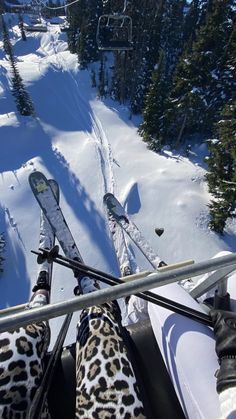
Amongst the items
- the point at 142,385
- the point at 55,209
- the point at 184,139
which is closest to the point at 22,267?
the point at 55,209

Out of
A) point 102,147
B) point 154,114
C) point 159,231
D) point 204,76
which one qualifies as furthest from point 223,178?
point 204,76

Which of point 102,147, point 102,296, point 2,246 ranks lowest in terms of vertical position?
point 2,246

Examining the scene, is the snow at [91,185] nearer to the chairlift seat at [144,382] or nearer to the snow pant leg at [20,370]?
the chairlift seat at [144,382]

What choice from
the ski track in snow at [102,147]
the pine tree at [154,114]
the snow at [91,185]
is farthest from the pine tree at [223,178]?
the pine tree at [154,114]

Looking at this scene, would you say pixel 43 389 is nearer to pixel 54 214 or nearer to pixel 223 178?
pixel 54 214

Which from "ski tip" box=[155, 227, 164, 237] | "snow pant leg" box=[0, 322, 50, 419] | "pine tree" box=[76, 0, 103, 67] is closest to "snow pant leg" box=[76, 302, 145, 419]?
"snow pant leg" box=[0, 322, 50, 419]

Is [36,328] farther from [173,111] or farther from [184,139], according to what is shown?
[184,139]

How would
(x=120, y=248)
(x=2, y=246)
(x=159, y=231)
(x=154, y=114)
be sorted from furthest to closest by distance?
(x=154, y=114) → (x=2, y=246) → (x=159, y=231) → (x=120, y=248)
